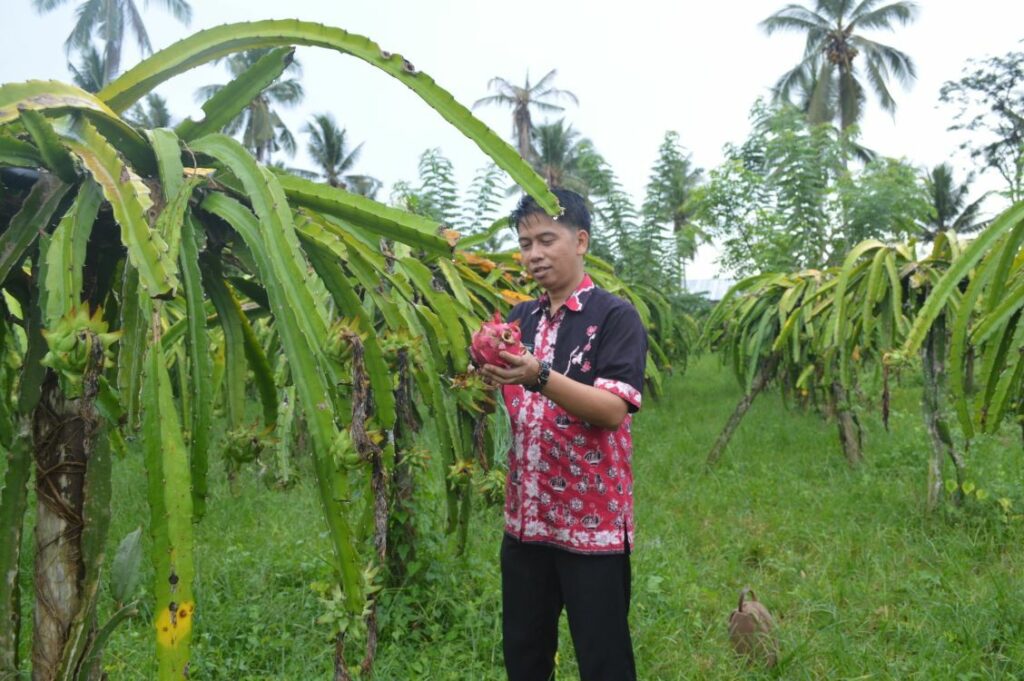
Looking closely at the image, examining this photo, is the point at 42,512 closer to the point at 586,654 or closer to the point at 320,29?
the point at 320,29

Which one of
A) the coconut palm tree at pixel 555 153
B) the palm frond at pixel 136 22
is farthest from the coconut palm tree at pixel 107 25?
the coconut palm tree at pixel 555 153

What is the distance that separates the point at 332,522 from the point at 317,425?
0.11 metres

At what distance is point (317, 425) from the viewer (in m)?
0.83

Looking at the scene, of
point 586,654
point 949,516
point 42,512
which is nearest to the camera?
point 42,512

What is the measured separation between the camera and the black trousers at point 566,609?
170 centimetres

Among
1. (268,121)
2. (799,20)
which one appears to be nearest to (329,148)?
(268,121)

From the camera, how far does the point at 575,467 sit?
170cm

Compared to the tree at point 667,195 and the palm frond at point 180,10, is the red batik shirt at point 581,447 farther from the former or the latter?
the palm frond at point 180,10

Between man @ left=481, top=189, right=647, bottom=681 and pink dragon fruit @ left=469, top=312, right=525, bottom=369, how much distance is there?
0.38 m

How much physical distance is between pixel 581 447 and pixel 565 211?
0.54 meters

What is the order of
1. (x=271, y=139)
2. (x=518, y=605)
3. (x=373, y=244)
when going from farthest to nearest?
(x=271, y=139)
(x=518, y=605)
(x=373, y=244)

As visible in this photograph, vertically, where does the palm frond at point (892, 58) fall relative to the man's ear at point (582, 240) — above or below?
above

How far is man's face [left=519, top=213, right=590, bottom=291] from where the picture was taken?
1752mm

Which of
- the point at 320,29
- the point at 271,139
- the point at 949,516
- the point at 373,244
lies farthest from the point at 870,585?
the point at 271,139
